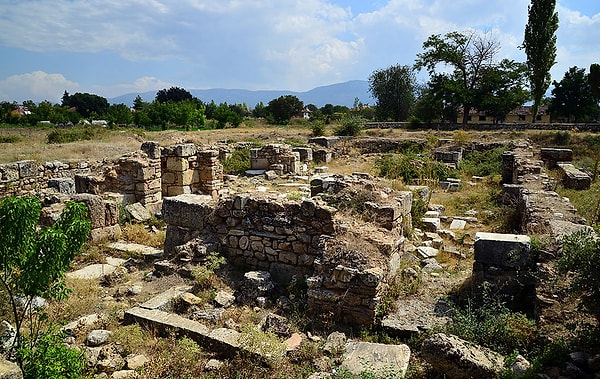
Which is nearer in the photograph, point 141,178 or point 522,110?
point 141,178

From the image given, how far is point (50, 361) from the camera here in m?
3.47

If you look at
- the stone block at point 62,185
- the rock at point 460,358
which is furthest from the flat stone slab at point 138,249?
the rock at point 460,358

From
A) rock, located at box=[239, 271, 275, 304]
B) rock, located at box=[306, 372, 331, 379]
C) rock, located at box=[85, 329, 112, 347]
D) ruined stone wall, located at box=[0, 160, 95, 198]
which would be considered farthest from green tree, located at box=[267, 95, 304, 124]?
rock, located at box=[306, 372, 331, 379]

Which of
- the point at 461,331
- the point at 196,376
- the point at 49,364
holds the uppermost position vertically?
the point at 49,364

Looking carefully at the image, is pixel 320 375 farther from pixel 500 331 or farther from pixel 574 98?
pixel 574 98

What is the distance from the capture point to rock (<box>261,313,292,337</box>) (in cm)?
545

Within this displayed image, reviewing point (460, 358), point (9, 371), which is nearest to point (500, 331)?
point (460, 358)

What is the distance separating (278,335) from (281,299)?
1022mm

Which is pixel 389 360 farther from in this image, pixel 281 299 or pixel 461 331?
pixel 281 299

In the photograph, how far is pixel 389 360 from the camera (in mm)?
4574

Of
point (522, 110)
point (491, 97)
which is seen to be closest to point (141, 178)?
point (491, 97)

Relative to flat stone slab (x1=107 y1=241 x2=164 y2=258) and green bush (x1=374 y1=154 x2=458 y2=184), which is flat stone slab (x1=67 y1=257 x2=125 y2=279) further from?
green bush (x1=374 y1=154 x2=458 y2=184)

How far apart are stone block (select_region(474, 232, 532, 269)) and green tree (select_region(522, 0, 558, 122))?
3720 cm

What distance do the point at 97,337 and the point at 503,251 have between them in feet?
18.8
